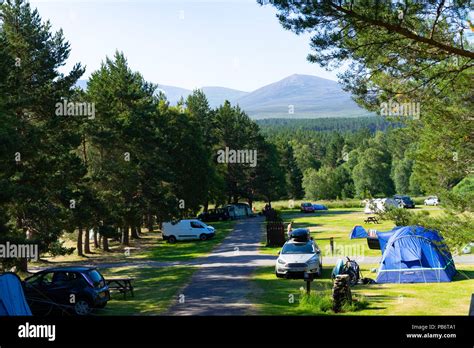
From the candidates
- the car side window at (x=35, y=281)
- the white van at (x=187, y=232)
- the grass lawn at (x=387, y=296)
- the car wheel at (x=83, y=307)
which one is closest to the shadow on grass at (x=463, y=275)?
the grass lawn at (x=387, y=296)

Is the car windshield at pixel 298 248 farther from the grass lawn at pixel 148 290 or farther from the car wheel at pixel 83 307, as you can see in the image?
the car wheel at pixel 83 307

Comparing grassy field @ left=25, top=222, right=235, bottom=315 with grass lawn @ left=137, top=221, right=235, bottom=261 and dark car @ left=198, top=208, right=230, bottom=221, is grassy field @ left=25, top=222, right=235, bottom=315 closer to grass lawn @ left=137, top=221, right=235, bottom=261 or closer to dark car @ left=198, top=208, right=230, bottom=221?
grass lawn @ left=137, top=221, right=235, bottom=261

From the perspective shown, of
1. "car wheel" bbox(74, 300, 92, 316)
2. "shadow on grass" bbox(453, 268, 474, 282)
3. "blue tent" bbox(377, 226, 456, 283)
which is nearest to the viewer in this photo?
"car wheel" bbox(74, 300, 92, 316)

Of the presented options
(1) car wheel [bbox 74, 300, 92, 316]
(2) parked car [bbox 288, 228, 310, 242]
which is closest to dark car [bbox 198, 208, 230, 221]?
(2) parked car [bbox 288, 228, 310, 242]

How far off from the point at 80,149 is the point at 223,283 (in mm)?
17851

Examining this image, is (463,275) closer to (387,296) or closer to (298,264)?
(387,296)

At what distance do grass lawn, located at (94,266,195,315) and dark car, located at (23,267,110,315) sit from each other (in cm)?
52

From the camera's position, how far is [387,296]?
14750 millimetres

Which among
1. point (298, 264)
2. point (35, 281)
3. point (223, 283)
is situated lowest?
point (223, 283)

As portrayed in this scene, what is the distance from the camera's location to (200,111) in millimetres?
58625

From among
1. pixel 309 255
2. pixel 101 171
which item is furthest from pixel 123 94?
pixel 309 255

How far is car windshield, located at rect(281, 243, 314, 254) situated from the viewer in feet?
63.3

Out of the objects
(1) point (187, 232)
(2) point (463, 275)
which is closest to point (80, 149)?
(1) point (187, 232)

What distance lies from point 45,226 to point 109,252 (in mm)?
11469
